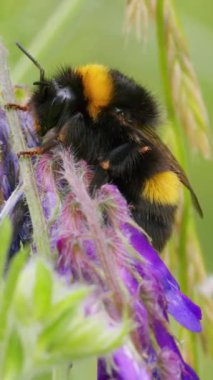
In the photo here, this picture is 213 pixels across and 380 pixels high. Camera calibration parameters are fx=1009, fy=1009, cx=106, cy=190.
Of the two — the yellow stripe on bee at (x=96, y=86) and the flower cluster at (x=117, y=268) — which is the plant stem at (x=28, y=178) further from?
the yellow stripe on bee at (x=96, y=86)

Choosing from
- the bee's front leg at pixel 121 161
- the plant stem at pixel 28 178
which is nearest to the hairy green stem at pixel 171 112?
the bee's front leg at pixel 121 161

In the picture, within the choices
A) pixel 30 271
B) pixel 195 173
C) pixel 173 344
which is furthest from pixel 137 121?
pixel 195 173

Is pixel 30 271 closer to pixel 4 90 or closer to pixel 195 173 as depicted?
pixel 4 90

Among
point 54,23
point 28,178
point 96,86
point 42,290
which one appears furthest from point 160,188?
point 54,23

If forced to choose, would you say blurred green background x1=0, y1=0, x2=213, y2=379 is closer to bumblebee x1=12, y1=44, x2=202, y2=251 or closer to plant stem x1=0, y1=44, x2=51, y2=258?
bumblebee x1=12, y1=44, x2=202, y2=251

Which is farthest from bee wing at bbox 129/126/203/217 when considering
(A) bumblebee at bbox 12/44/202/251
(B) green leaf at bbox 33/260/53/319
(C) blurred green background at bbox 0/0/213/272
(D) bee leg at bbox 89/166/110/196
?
(B) green leaf at bbox 33/260/53/319

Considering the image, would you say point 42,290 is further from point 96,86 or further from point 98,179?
point 96,86
